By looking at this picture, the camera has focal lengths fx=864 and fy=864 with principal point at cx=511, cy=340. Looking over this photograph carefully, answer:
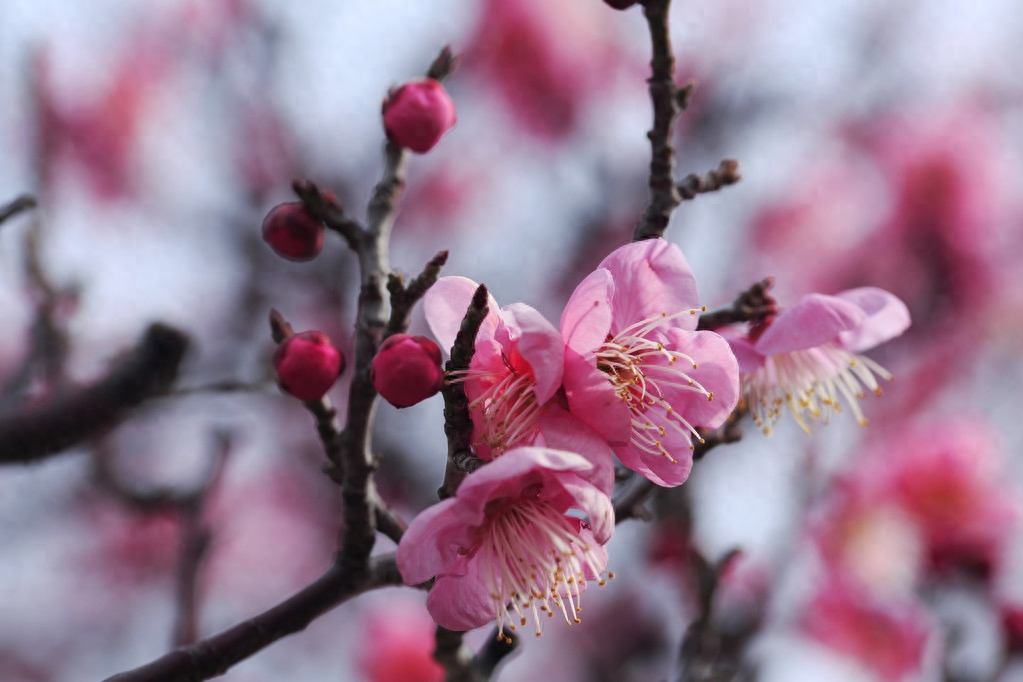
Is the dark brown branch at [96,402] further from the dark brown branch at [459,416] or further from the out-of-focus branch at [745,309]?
the out-of-focus branch at [745,309]

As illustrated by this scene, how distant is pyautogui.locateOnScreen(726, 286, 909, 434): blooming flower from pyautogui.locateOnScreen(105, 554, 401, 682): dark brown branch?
74cm

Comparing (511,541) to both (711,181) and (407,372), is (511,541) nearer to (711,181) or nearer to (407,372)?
(407,372)

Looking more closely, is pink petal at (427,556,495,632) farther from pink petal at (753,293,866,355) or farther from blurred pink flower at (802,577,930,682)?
blurred pink flower at (802,577,930,682)

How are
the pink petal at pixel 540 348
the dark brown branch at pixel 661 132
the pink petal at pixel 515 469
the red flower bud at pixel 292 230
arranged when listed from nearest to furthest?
1. the pink petal at pixel 515 469
2. the pink petal at pixel 540 348
3. the dark brown branch at pixel 661 132
4. the red flower bud at pixel 292 230

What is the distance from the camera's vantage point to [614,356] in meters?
1.23

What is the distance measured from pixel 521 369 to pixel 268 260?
3595 millimetres

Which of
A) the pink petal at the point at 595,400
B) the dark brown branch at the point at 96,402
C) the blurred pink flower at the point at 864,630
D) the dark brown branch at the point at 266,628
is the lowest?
the blurred pink flower at the point at 864,630

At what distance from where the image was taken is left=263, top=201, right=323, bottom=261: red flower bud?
4.96ft

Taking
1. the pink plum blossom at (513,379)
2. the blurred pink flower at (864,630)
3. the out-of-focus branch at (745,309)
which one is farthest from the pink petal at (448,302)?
the blurred pink flower at (864,630)

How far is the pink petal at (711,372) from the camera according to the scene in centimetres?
119

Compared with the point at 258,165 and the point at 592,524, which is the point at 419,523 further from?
the point at 258,165

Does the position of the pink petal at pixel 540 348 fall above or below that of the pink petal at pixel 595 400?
above

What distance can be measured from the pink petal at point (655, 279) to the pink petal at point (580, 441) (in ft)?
0.72

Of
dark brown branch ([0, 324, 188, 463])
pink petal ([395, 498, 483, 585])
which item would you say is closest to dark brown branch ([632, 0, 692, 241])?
pink petal ([395, 498, 483, 585])
